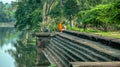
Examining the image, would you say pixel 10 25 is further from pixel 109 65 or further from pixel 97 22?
pixel 109 65

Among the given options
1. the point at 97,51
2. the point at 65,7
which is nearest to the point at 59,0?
the point at 65,7

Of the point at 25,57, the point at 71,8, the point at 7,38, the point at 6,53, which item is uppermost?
the point at 71,8

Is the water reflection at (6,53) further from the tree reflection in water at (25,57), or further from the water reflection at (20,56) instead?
the tree reflection in water at (25,57)

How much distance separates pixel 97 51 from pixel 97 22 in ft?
38.2

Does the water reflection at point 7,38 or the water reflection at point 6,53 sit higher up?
the water reflection at point 6,53

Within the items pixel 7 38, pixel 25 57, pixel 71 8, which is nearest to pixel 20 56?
pixel 25 57

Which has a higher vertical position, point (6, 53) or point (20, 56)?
point (20, 56)

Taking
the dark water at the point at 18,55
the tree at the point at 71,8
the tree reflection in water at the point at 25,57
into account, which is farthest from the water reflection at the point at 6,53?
the tree at the point at 71,8

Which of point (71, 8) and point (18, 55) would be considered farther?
point (71, 8)

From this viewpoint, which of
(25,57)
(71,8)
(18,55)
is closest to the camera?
(25,57)

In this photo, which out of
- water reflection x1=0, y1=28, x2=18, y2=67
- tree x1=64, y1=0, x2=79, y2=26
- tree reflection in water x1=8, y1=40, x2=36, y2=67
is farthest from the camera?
tree x1=64, y1=0, x2=79, y2=26

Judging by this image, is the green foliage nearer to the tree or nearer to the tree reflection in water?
the tree

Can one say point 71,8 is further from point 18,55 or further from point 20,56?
point 18,55

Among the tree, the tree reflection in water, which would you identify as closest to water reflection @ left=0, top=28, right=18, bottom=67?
the tree reflection in water
